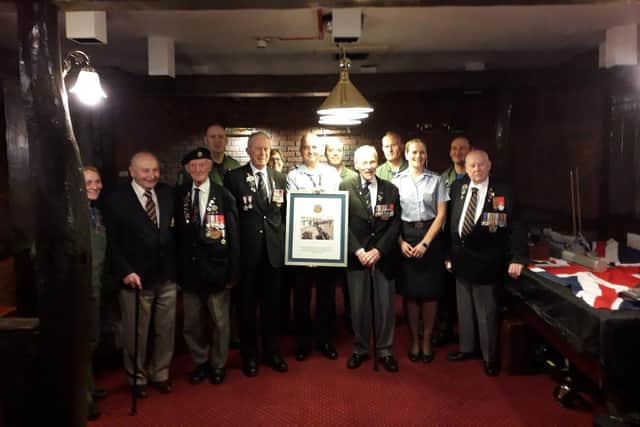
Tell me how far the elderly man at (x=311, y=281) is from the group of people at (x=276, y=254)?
1cm

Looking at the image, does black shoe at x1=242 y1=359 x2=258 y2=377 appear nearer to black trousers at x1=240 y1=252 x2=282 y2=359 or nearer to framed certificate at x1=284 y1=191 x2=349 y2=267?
black trousers at x1=240 y1=252 x2=282 y2=359

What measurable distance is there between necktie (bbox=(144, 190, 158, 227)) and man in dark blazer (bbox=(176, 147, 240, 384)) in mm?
178

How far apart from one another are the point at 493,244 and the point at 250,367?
6.90ft

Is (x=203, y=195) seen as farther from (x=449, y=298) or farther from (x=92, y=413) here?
(x=449, y=298)

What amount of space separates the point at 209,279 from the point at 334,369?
4.12 feet

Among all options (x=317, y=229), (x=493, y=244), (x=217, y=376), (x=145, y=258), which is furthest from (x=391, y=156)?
(x=217, y=376)

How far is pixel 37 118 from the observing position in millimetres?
2197

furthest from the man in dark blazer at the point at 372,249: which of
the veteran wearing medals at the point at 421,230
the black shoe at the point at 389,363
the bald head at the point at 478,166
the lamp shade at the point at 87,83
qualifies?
the lamp shade at the point at 87,83

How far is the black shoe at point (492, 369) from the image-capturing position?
11.6 feet

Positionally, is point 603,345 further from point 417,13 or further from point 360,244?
point 417,13

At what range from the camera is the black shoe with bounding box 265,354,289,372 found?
3632 mm

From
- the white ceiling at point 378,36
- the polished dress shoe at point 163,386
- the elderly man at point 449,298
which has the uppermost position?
the white ceiling at point 378,36

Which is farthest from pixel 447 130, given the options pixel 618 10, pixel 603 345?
pixel 603 345

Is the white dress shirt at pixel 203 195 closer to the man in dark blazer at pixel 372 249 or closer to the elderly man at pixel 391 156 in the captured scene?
the man in dark blazer at pixel 372 249
